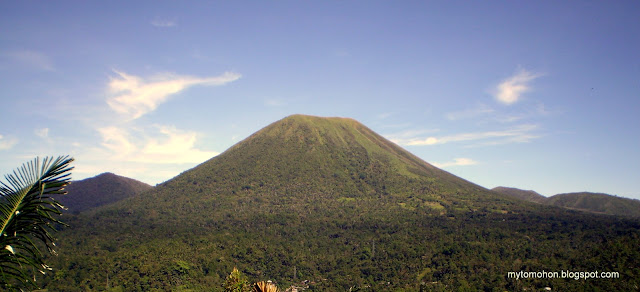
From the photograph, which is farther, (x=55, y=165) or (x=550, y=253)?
(x=550, y=253)

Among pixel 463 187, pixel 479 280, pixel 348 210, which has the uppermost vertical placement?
pixel 463 187

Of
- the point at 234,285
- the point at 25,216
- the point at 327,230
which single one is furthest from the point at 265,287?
the point at 327,230

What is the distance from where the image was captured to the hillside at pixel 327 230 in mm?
80312

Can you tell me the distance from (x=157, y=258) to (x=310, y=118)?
117 meters

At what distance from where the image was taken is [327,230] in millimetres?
125188

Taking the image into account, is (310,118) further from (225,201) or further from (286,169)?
(225,201)

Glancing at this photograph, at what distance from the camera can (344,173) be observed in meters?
166

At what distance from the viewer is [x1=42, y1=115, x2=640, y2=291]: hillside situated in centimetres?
8031

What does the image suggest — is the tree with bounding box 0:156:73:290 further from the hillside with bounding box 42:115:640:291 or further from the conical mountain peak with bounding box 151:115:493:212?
the conical mountain peak with bounding box 151:115:493:212

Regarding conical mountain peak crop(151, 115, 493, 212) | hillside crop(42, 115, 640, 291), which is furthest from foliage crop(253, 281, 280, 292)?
conical mountain peak crop(151, 115, 493, 212)

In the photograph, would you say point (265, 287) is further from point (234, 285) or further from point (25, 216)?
point (234, 285)

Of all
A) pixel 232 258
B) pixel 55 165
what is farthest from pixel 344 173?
pixel 55 165

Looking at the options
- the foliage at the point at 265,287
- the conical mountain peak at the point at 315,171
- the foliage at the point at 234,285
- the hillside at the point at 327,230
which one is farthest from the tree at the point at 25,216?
the conical mountain peak at the point at 315,171

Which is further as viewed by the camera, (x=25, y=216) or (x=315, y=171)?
(x=315, y=171)
